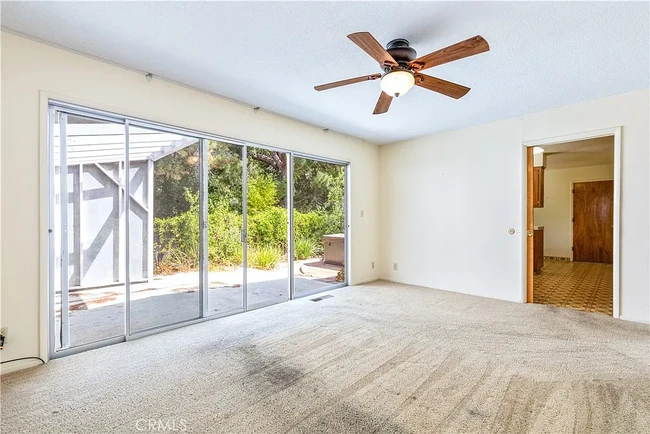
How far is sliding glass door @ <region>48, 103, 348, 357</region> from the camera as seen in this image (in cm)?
279

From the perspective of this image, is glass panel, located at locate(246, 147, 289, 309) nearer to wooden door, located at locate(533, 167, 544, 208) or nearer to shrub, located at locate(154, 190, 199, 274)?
shrub, located at locate(154, 190, 199, 274)

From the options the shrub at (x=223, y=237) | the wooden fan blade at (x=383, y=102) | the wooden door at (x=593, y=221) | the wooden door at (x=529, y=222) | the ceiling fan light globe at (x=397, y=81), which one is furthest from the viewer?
the wooden door at (x=593, y=221)

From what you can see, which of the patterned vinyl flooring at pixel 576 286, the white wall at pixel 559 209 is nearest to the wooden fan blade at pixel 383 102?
the patterned vinyl flooring at pixel 576 286

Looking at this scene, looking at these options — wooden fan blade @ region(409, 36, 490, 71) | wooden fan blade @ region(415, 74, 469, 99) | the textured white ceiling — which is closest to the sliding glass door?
the textured white ceiling

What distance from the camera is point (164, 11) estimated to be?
2.08 m

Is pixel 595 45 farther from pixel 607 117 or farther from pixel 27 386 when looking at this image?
pixel 27 386

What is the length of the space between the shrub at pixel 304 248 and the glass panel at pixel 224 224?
40.1 inches

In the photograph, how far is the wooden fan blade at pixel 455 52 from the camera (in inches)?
74.4

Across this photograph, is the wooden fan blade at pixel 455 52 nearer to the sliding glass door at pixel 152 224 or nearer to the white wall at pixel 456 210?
the sliding glass door at pixel 152 224

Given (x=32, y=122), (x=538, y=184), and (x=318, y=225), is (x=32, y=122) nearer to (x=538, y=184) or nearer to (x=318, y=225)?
(x=318, y=225)

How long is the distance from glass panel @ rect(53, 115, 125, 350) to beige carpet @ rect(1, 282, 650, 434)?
482 mm

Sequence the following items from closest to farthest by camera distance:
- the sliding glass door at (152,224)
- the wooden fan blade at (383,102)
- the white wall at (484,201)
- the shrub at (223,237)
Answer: the wooden fan blade at (383,102) → the sliding glass door at (152,224) → the white wall at (484,201) → the shrub at (223,237)

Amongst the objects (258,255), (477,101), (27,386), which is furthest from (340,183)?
(27,386)

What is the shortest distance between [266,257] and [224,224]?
1.08m
